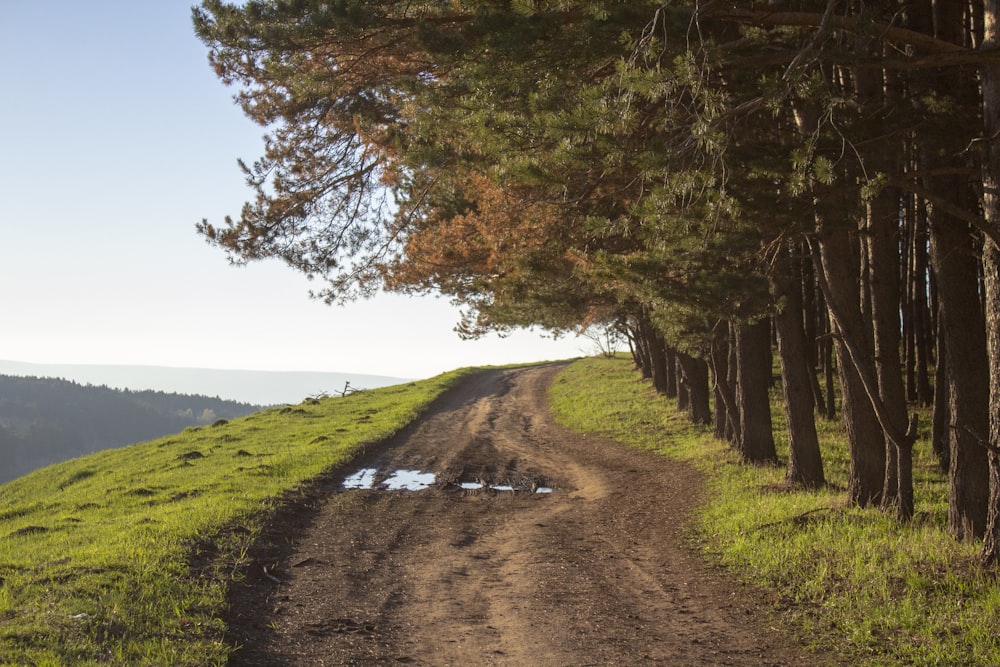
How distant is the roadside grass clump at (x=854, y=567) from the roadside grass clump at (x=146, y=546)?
5286 millimetres

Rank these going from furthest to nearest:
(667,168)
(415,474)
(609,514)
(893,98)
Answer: (415,474), (609,514), (893,98), (667,168)

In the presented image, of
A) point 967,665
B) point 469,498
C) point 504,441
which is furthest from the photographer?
point 504,441

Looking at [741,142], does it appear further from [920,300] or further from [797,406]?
[920,300]

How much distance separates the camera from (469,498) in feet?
47.5

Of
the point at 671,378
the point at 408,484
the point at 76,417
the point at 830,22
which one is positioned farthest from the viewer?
the point at 76,417

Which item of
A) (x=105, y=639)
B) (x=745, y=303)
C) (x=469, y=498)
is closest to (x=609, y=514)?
(x=469, y=498)

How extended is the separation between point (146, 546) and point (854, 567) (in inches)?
317

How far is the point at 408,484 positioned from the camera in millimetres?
15656

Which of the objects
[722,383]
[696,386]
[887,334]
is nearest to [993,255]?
[887,334]

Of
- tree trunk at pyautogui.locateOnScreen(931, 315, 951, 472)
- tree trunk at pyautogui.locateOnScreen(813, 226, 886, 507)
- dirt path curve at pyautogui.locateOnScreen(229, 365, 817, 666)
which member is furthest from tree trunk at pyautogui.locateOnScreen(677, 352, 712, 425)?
tree trunk at pyautogui.locateOnScreen(813, 226, 886, 507)

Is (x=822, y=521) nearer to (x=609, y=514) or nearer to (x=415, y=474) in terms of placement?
(x=609, y=514)

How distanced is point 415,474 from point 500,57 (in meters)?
10.1

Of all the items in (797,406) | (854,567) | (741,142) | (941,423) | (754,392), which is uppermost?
(741,142)

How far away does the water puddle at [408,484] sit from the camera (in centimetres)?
1533
